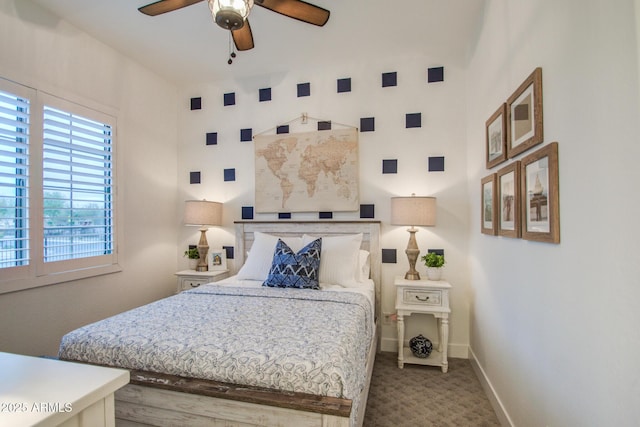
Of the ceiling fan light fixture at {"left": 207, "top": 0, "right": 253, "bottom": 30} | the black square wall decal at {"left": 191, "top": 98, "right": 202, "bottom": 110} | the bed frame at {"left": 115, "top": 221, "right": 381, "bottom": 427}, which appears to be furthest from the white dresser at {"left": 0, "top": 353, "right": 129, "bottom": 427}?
the black square wall decal at {"left": 191, "top": 98, "right": 202, "bottom": 110}

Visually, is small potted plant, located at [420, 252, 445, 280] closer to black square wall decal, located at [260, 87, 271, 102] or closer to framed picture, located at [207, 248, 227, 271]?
framed picture, located at [207, 248, 227, 271]

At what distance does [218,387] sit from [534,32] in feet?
7.10

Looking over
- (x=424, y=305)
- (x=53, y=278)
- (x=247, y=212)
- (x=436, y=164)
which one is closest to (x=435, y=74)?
(x=436, y=164)

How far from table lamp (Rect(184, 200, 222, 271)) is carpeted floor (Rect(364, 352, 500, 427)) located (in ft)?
6.67

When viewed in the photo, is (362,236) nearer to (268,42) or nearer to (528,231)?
(528,231)

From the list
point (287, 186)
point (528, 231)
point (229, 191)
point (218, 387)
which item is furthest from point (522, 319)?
point (229, 191)

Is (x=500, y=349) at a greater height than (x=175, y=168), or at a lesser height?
lesser

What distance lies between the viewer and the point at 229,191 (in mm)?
3484

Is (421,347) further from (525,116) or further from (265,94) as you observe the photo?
(265,94)

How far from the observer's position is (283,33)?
2.62 m

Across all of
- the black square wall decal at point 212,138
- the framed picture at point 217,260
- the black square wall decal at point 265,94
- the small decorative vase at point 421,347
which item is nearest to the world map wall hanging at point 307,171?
the black square wall decal at point 265,94

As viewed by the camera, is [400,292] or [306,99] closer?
[400,292]

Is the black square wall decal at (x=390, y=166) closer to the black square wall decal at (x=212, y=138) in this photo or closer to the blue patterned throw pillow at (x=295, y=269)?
the blue patterned throw pillow at (x=295, y=269)

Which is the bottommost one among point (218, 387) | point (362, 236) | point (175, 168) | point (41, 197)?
point (218, 387)
